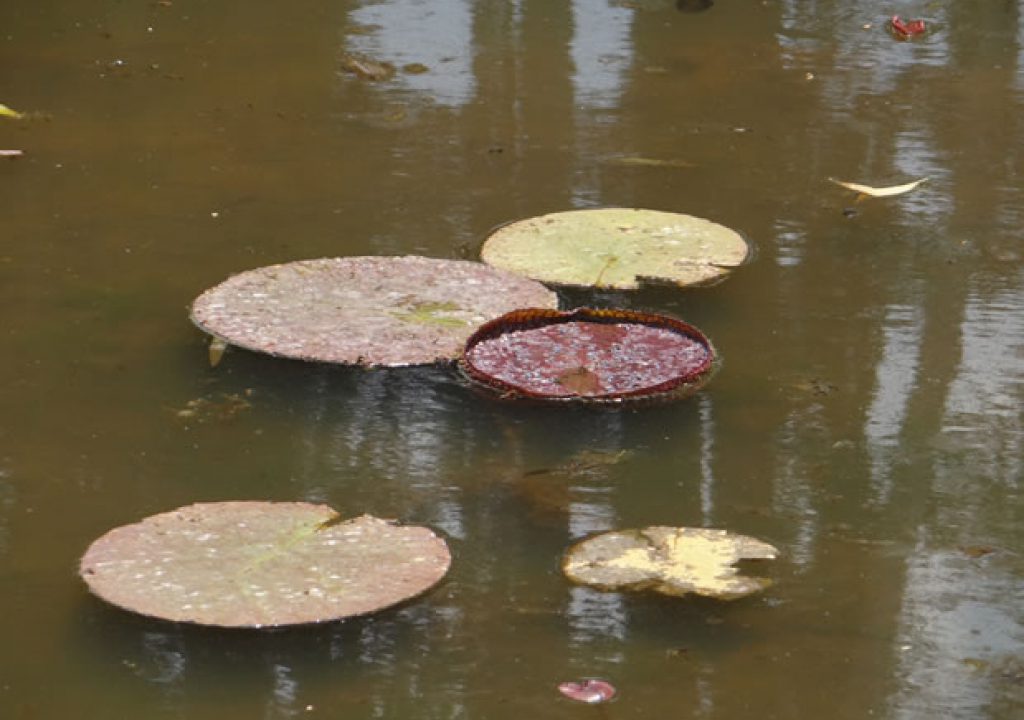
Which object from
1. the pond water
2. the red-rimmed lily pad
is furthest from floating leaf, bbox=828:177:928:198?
the red-rimmed lily pad

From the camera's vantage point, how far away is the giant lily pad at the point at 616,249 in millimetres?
4469

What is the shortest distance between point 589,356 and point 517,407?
0.73 ft

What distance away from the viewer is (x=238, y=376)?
13.4 feet

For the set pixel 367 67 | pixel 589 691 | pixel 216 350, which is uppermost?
pixel 367 67

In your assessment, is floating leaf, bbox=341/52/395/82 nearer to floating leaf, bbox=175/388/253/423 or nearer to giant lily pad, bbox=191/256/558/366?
giant lily pad, bbox=191/256/558/366

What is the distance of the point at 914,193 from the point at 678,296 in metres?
1.07

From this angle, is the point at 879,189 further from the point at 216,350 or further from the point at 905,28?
the point at 216,350

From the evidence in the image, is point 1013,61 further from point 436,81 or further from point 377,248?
point 377,248

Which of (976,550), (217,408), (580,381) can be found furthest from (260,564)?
(976,550)

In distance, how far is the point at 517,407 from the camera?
392 cm

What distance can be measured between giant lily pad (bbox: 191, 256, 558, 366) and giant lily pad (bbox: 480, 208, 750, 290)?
0.47ft

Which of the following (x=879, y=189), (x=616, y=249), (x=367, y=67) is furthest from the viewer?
(x=367, y=67)

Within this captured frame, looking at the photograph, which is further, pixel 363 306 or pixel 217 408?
pixel 363 306

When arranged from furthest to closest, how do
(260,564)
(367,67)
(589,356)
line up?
(367,67) < (589,356) < (260,564)
